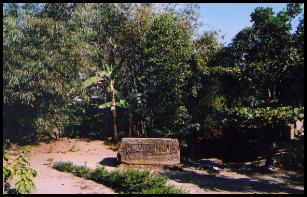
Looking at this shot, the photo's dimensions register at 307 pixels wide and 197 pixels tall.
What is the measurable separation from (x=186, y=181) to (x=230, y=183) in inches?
66.7

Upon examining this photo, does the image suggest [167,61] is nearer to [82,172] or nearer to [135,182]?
[82,172]

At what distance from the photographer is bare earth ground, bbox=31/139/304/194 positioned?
11.0 m

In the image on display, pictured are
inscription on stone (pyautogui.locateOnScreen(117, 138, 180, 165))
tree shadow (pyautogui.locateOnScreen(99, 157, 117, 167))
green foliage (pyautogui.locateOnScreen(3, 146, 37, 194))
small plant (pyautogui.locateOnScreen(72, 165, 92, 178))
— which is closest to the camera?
green foliage (pyautogui.locateOnScreen(3, 146, 37, 194))

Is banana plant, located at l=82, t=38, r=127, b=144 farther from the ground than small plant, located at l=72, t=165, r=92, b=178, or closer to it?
farther from the ground

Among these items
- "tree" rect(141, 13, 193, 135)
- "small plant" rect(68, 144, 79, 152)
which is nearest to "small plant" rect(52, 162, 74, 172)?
"small plant" rect(68, 144, 79, 152)

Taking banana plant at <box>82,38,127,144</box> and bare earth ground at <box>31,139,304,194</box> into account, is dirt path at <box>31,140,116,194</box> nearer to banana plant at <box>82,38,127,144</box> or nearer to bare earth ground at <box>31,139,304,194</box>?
bare earth ground at <box>31,139,304,194</box>

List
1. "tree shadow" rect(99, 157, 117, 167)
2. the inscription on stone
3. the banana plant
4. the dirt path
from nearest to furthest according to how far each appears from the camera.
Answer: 1. the dirt path
2. the inscription on stone
3. "tree shadow" rect(99, 157, 117, 167)
4. the banana plant

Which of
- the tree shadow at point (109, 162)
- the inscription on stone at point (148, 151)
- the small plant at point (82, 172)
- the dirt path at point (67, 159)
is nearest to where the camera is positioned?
the dirt path at point (67, 159)

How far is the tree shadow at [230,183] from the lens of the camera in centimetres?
1141

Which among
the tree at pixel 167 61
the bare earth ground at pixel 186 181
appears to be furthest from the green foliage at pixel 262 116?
the tree at pixel 167 61

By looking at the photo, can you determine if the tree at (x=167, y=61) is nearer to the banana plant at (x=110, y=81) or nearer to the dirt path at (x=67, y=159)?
the banana plant at (x=110, y=81)

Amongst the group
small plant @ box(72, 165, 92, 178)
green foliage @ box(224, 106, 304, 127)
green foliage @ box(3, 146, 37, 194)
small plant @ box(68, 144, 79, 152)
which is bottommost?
small plant @ box(72, 165, 92, 178)

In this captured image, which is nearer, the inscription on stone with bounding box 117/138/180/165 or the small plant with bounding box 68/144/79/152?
the inscription on stone with bounding box 117/138/180/165

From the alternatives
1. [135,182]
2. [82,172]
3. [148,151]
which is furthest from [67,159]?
[135,182]
